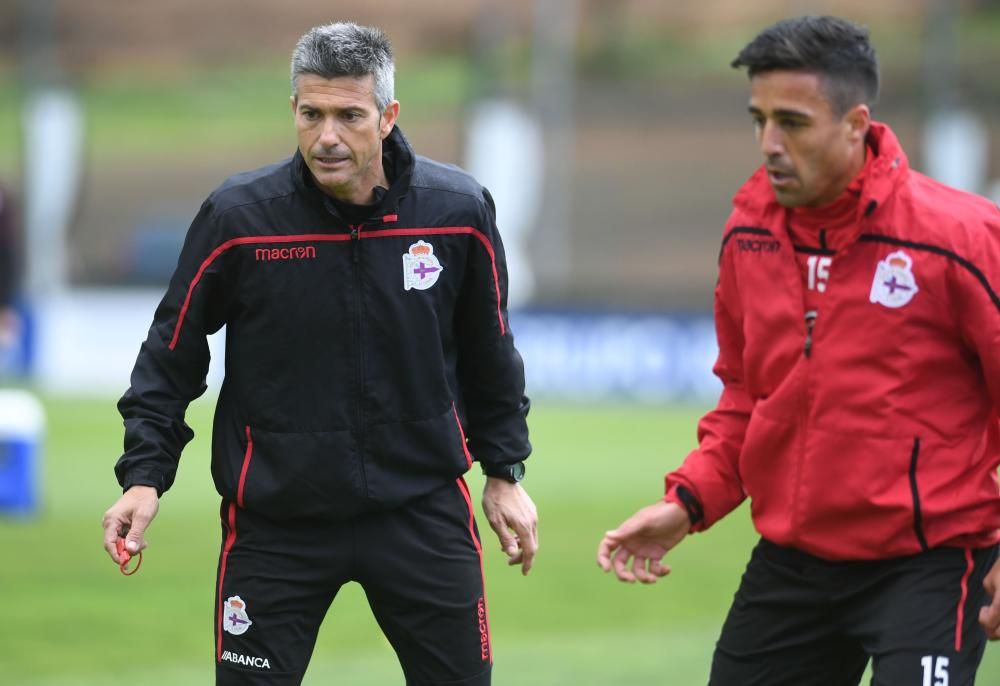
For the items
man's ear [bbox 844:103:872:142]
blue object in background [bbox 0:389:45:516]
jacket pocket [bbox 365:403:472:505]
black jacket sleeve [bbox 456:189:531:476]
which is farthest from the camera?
blue object in background [bbox 0:389:45:516]

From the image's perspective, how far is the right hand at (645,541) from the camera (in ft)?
14.6

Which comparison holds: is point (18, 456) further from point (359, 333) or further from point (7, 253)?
point (7, 253)

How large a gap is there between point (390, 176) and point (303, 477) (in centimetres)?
89

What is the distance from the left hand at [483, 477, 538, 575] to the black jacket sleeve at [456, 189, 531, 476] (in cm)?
9

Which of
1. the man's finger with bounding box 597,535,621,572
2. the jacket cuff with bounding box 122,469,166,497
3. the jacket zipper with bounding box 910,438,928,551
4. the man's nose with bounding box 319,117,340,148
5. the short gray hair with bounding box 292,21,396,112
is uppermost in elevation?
the short gray hair with bounding box 292,21,396,112

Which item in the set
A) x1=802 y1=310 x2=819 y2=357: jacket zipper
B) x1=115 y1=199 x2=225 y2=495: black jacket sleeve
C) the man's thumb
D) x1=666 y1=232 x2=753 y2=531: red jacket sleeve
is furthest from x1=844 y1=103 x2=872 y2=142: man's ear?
the man's thumb

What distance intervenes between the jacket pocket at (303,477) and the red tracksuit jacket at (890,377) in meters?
1.13

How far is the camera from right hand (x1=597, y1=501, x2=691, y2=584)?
4.45 metres

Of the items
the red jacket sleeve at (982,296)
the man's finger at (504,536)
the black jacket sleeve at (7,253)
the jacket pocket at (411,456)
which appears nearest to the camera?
the red jacket sleeve at (982,296)

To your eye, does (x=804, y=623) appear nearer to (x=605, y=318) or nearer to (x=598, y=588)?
(x=598, y=588)

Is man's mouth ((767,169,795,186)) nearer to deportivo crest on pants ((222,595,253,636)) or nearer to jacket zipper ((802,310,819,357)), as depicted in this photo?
jacket zipper ((802,310,819,357))

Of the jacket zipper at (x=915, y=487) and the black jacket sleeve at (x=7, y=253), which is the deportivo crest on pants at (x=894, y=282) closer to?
the jacket zipper at (x=915, y=487)

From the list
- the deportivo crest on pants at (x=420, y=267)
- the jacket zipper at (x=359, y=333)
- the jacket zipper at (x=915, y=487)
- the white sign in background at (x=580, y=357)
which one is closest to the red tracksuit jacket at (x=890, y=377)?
the jacket zipper at (x=915, y=487)

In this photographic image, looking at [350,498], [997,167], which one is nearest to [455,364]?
[350,498]
